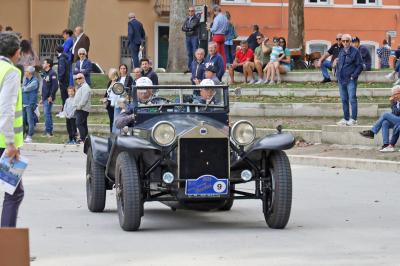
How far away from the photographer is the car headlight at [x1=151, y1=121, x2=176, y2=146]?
12.4 meters

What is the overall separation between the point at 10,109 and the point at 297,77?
22.3 meters

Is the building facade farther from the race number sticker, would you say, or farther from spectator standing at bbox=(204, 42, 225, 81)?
the race number sticker

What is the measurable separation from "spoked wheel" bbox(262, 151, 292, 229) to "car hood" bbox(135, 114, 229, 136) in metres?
0.63

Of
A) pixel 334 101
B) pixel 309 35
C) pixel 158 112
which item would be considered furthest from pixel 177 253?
pixel 309 35

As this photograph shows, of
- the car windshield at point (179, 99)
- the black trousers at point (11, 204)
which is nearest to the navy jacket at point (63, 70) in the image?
the car windshield at point (179, 99)

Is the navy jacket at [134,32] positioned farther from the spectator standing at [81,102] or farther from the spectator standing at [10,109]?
the spectator standing at [10,109]

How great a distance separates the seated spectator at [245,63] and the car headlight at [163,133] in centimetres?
1896

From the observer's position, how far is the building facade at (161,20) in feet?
168

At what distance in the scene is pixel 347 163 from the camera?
2075 centimetres

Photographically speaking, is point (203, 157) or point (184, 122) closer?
point (203, 157)

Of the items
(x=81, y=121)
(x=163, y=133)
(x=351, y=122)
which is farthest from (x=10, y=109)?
(x=81, y=121)

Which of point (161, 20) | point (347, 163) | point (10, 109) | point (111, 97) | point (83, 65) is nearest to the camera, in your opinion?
point (10, 109)

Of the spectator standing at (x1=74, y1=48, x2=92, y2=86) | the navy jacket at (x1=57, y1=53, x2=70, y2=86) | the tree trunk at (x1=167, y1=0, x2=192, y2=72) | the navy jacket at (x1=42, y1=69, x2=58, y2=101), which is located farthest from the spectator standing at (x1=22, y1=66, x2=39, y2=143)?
the tree trunk at (x1=167, y1=0, x2=192, y2=72)

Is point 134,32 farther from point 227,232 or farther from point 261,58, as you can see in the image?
point 227,232
